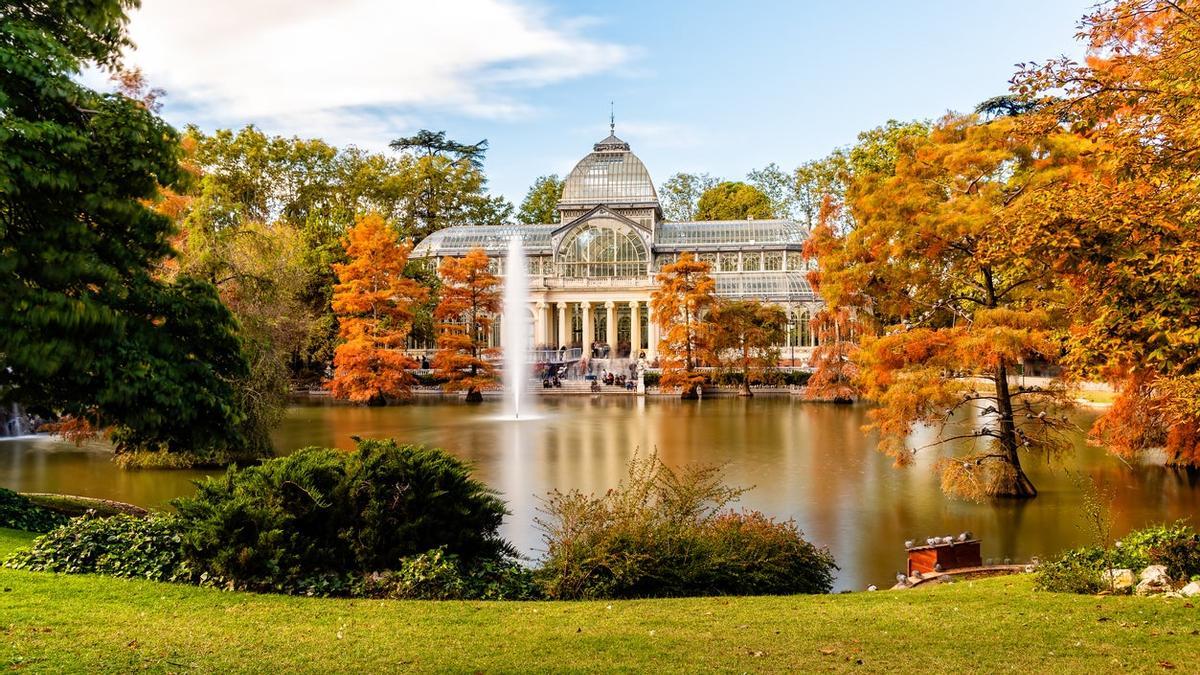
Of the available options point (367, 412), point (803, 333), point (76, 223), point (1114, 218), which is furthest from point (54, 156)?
point (803, 333)

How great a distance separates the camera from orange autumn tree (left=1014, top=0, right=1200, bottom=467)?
20.6 ft

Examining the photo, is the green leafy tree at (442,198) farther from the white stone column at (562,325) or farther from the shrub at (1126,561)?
the shrub at (1126,561)

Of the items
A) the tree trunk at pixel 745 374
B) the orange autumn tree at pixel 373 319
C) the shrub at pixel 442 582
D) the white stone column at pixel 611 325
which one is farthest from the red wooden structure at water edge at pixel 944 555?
the white stone column at pixel 611 325

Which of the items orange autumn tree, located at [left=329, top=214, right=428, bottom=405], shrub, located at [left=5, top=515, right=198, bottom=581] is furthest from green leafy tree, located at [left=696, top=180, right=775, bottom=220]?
shrub, located at [left=5, top=515, right=198, bottom=581]

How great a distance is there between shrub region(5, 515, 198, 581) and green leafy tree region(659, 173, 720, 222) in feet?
213

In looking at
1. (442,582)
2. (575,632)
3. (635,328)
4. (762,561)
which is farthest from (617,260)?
(575,632)

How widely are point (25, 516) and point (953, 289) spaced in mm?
15577

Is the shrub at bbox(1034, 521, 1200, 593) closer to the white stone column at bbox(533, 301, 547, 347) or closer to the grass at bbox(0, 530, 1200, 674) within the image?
the grass at bbox(0, 530, 1200, 674)

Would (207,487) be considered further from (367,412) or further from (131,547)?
(367,412)

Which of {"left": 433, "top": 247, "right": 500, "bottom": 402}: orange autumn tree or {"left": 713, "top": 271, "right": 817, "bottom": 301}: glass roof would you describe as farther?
Answer: {"left": 713, "top": 271, "right": 817, "bottom": 301}: glass roof

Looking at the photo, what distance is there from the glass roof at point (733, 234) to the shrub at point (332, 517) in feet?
148

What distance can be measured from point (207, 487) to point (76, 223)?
3.70 meters

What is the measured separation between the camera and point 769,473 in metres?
18.0

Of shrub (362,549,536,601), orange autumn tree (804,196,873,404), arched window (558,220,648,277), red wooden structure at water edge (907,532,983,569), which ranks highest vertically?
arched window (558,220,648,277)
